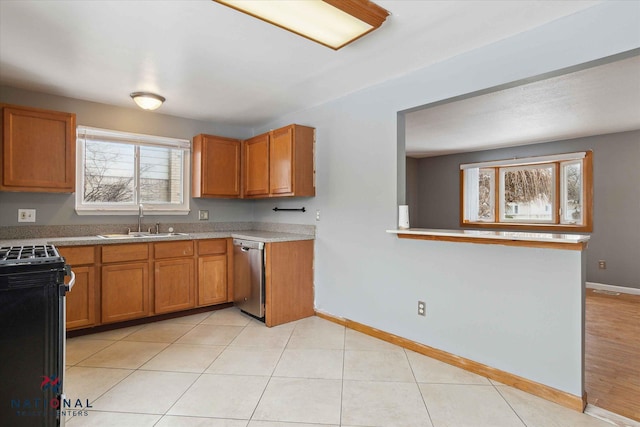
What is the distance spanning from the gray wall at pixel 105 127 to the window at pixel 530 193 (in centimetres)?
469

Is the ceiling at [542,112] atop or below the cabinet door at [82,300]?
atop

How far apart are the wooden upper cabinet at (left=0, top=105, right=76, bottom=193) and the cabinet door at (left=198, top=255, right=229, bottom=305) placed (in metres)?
1.49

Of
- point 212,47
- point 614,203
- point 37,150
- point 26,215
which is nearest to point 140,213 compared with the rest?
point 26,215

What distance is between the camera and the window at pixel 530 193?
5383mm

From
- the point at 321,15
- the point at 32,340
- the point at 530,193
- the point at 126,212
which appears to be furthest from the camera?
the point at 530,193

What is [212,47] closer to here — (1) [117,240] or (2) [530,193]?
(1) [117,240]

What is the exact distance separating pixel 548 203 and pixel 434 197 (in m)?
2.12

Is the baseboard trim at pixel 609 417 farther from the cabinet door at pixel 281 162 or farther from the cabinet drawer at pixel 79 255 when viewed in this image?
the cabinet drawer at pixel 79 255

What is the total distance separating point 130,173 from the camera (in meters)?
3.91

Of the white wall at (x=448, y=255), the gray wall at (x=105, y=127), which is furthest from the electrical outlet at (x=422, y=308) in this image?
the gray wall at (x=105, y=127)

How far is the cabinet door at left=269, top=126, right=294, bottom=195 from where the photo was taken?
3.62 m

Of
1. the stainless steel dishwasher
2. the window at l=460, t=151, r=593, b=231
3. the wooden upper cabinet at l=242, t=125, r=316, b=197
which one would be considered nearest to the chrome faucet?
the stainless steel dishwasher

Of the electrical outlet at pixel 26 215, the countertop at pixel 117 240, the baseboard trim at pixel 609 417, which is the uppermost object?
the electrical outlet at pixel 26 215

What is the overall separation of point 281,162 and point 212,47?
1.52m
